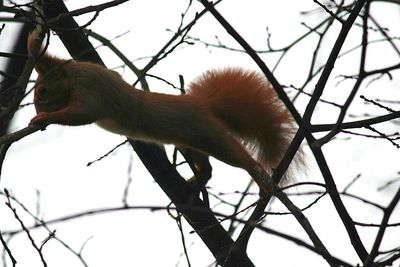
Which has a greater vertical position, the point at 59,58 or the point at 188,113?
the point at 59,58

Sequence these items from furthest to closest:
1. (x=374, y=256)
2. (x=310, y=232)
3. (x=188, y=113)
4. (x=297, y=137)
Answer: (x=188, y=113) → (x=297, y=137) → (x=310, y=232) → (x=374, y=256)

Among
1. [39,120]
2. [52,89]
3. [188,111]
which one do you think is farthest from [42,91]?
[188,111]

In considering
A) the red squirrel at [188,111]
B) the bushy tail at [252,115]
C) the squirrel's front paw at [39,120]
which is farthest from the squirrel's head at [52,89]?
the bushy tail at [252,115]

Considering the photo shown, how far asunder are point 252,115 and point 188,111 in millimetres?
428

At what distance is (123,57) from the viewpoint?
157 inches

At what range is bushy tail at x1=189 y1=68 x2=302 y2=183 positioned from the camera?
407 cm

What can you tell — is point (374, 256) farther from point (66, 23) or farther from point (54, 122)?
point (66, 23)

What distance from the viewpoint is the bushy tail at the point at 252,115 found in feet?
13.4

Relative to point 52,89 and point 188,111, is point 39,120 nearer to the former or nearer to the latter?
point 52,89

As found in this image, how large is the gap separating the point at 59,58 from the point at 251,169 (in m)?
1.15

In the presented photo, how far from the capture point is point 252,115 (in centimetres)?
407

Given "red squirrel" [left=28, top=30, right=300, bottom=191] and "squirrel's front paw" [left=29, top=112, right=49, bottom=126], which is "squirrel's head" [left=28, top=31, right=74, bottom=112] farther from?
"squirrel's front paw" [left=29, top=112, right=49, bottom=126]

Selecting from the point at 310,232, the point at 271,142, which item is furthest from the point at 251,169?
the point at 310,232

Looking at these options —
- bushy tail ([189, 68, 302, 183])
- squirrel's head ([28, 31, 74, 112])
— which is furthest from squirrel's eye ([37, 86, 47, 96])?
bushy tail ([189, 68, 302, 183])
